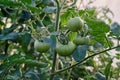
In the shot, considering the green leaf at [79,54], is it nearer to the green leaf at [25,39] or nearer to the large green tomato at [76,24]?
the large green tomato at [76,24]

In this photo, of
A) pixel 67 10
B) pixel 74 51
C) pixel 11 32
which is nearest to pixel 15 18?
pixel 11 32

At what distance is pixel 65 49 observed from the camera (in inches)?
40.3

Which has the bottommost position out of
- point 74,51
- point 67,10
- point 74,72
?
point 74,72

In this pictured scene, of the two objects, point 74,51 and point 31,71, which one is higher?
point 74,51

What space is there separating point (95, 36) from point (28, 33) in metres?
0.30

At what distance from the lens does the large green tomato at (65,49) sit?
40.2 inches

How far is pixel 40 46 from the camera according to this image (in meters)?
1.09

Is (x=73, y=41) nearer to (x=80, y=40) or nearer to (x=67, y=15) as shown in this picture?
(x=80, y=40)

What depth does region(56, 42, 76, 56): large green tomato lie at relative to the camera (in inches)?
40.2

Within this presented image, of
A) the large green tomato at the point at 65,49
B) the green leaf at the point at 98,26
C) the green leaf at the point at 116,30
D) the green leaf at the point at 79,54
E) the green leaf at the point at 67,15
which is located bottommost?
the green leaf at the point at 79,54

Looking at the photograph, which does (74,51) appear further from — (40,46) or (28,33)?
(28,33)

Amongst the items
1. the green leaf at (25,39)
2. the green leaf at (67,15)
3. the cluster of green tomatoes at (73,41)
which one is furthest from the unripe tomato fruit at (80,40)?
the green leaf at (25,39)

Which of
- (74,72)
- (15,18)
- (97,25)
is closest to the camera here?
(97,25)

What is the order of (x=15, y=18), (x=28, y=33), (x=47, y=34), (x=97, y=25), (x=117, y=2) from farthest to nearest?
(x=117, y=2) < (x=15, y=18) < (x=28, y=33) < (x=47, y=34) < (x=97, y=25)
